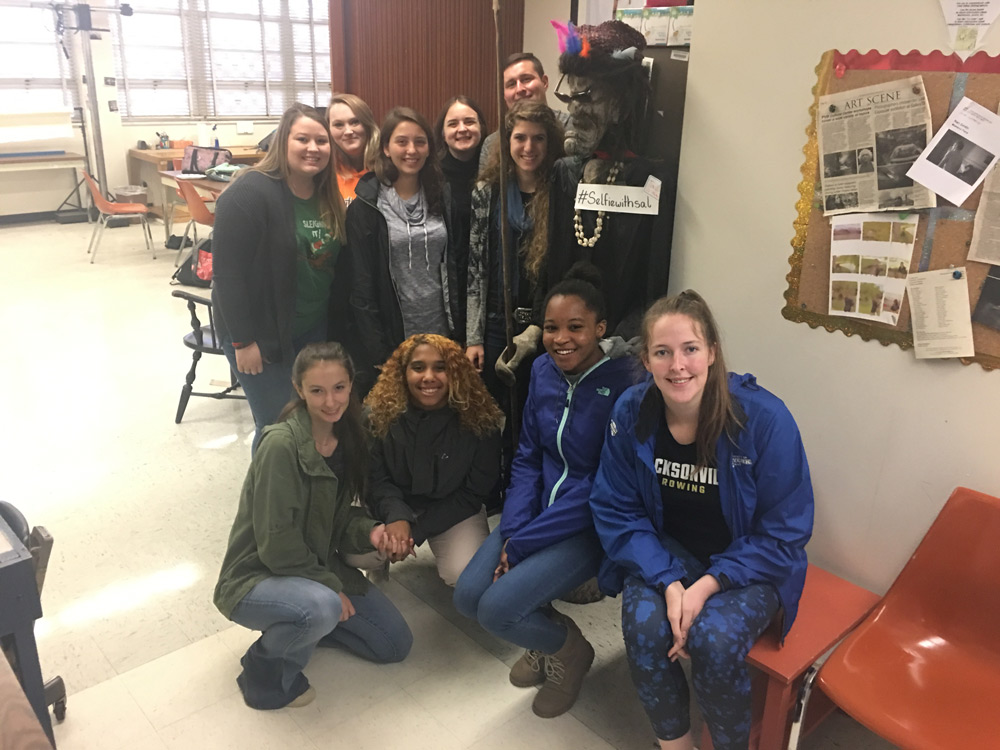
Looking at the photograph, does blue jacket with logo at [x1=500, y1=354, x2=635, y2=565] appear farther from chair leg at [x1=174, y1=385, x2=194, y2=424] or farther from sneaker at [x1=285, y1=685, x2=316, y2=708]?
chair leg at [x1=174, y1=385, x2=194, y2=424]

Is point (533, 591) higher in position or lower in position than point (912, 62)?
lower

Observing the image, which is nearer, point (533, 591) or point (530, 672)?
point (533, 591)

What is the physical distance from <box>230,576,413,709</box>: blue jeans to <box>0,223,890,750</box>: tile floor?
0.06m

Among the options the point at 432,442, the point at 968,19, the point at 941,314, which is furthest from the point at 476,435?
the point at 968,19

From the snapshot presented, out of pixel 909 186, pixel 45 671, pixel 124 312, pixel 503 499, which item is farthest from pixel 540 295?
pixel 124 312

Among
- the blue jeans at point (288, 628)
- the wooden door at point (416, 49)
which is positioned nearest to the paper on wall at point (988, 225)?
the blue jeans at point (288, 628)

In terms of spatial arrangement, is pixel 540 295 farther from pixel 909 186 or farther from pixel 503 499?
pixel 909 186

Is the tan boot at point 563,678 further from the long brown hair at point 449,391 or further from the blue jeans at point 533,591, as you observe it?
the long brown hair at point 449,391

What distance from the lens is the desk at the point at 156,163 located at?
779 cm

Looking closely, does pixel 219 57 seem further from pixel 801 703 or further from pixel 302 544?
pixel 801 703

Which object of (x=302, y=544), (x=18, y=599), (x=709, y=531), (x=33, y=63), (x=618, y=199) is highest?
(x=33, y=63)

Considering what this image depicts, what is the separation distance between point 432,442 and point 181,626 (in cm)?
92

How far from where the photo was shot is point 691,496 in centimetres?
173

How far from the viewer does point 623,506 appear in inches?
70.1
